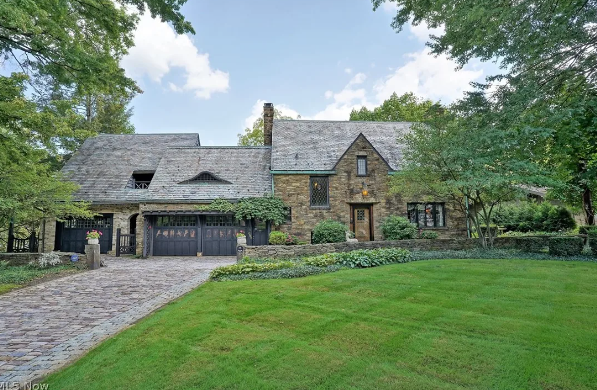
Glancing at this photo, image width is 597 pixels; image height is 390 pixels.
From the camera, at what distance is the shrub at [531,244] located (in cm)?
1407

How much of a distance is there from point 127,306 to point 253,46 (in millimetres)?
11848

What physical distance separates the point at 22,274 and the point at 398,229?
15889 millimetres

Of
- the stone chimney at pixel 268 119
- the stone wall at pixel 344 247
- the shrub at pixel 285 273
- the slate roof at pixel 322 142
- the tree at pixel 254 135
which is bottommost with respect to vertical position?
the shrub at pixel 285 273

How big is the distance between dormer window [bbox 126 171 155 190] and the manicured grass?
28.8 feet

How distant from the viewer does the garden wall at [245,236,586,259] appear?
43.5 ft

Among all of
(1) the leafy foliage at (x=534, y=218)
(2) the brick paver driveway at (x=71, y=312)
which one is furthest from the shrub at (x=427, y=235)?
(2) the brick paver driveway at (x=71, y=312)

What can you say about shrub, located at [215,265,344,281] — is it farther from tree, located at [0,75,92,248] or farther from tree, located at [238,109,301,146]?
tree, located at [238,109,301,146]

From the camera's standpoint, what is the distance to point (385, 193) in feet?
63.4

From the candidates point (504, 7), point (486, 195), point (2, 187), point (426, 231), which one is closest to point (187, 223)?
point (2, 187)

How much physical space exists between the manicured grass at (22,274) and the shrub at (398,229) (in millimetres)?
14315

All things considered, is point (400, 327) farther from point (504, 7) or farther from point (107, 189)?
point (107, 189)

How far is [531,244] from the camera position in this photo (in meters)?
14.3

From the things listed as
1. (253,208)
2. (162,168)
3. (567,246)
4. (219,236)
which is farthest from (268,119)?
(567,246)

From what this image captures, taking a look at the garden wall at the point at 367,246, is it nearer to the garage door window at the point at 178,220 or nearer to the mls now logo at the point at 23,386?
the garage door window at the point at 178,220
